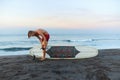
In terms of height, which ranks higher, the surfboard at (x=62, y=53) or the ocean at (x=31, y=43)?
the surfboard at (x=62, y=53)

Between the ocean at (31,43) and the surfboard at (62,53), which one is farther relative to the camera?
the ocean at (31,43)

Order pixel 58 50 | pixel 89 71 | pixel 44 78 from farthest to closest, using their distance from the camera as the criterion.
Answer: pixel 58 50 → pixel 89 71 → pixel 44 78

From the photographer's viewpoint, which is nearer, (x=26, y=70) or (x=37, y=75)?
(x=37, y=75)

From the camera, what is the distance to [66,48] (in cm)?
1194

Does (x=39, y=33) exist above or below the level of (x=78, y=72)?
above

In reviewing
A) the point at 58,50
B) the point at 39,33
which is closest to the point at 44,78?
the point at 39,33

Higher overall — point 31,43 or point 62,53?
point 62,53

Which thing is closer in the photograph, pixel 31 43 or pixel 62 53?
pixel 62 53

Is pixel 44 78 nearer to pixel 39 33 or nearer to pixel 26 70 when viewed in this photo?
pixel 26 70

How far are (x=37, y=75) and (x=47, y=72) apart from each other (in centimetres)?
63

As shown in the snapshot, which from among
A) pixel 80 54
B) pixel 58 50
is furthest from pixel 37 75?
pixel 80 54

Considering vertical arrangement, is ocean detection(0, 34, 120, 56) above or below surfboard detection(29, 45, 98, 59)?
below

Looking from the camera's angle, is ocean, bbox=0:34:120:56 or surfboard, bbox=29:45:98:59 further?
ocean, bbox=0:34:120:56

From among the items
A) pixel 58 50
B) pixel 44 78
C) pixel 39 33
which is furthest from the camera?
pixel 58 50
